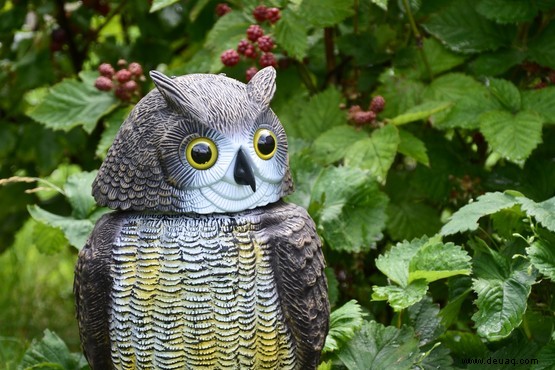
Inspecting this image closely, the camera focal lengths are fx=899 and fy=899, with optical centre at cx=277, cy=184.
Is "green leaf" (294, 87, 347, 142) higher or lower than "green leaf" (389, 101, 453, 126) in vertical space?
lower

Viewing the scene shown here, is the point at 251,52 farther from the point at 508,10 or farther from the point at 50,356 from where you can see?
the point at 50,356

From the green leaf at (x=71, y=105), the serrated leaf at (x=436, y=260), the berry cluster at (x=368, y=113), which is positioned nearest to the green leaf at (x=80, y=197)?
the green leaf at (x=71, y=105)

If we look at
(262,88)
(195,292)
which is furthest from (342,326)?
(262,88)

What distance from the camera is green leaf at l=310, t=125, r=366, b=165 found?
2.35 meters

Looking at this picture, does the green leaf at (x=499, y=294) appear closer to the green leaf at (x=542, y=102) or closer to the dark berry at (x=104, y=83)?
the green leaf at (x=542, y=102)

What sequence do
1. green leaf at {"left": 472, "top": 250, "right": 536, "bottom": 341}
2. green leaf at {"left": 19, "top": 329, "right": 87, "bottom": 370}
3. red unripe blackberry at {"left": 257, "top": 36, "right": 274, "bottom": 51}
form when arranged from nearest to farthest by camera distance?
green leaf at {"left": 472, "top": 250, "right": 536, "bottom": 341} < green leaf at {"left": 19, "top": 329, "right": 87, "bottom": 370} < red unripe blackberry at {"left": 257, "top": 36, "right": 274, "bottom": 51}

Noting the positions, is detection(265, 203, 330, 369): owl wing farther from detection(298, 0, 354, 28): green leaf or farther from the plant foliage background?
detection(298, 0, 354, 28): green leaf

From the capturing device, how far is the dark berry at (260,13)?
236 centimetres

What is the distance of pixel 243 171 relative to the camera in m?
1.58

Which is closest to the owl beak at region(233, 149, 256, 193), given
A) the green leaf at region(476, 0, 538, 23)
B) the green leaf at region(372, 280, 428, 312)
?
the green leaf at region(372, 280, 428, 312)

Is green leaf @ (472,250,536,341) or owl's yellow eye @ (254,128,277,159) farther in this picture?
green leaf @ (472,250,536,341)

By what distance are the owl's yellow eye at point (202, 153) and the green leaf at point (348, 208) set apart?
0.66 m

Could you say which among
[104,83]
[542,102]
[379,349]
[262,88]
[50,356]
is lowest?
[50,356]

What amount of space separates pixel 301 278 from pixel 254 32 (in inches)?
34.2
